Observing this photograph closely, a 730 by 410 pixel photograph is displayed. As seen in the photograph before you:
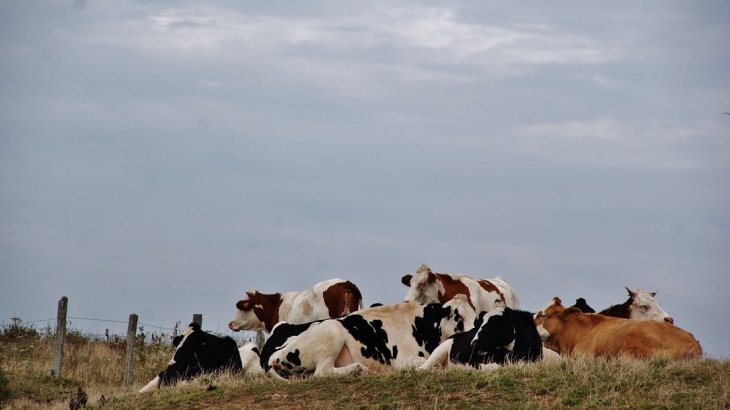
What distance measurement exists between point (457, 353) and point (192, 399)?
12.6 ft

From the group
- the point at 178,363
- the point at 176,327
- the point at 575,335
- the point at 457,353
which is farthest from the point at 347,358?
the point at 176,327

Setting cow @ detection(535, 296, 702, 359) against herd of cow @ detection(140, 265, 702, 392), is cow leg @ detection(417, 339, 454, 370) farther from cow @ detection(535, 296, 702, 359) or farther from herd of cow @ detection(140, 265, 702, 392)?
cow @ detection(535, 296, 702, 359)

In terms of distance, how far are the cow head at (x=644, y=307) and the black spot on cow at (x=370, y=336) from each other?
→ 5.90 metres

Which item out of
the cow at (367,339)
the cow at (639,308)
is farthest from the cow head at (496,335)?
the cow at (639,308)

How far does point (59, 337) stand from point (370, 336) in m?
8.92

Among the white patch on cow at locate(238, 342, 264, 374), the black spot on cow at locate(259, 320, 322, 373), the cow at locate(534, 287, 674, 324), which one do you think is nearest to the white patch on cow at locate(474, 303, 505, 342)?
the black spot on cow at locate(259, 320, 322, 373)

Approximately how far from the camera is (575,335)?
16031mm

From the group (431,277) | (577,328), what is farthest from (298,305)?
(577,328)

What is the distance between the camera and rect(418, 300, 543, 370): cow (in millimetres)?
13172

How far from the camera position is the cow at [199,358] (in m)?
15.6

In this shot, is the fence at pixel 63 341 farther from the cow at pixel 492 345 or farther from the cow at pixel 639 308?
the cow at pixel 639 308

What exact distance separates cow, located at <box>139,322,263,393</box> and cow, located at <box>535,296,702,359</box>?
5.26m

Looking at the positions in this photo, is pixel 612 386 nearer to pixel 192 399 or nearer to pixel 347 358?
pixel 347 358

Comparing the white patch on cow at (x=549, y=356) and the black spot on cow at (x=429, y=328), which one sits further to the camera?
the black spot on cow at (x=429, y=328)
